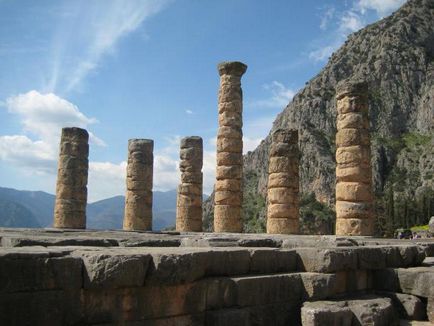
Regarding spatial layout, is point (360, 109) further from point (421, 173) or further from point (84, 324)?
point (421, 173)

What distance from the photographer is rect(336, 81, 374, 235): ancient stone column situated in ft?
53.0

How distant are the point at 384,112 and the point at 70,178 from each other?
277 ft

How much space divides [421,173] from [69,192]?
7869 cm

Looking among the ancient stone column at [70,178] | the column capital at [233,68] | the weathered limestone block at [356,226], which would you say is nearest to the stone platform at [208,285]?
the weathered limestone block at [356,226]

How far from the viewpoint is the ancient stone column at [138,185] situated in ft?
67.7

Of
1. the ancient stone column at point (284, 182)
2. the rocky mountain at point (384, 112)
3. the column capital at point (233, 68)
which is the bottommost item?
the ancient stone column at point (284, 182)

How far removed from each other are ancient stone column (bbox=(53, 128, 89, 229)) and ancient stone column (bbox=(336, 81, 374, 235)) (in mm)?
10588

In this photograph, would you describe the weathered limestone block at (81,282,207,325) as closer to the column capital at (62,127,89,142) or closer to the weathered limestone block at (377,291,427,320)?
the weathered limestone block at (377,291,427,320)

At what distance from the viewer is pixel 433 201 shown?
68.6m

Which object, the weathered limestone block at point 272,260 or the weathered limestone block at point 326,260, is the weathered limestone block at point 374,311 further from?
the weathered limestone block at point 272,260

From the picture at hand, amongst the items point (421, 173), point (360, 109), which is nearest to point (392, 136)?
point (421, 173)

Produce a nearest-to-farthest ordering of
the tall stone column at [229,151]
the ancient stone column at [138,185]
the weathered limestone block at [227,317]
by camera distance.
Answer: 1. the weathered limestone block at [227,317]
2. the tall stone column at [229,151]
3. the ancient stone column at [138,185]

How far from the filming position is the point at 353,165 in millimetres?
16578

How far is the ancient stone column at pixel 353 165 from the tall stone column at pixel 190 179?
6.71m
